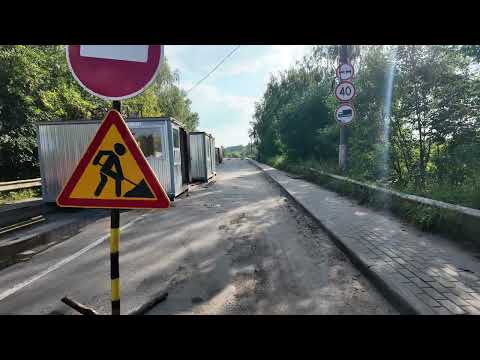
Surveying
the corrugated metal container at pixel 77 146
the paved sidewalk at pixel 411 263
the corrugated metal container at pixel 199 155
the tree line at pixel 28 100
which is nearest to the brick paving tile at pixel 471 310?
the paved sidewalk at pixel 411 263

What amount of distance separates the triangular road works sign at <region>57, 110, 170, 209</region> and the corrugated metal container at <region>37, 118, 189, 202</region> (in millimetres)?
6780

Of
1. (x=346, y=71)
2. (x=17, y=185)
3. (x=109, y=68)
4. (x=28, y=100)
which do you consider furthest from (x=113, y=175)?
(x=28, y=100)

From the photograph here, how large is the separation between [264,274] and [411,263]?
6.43 feet

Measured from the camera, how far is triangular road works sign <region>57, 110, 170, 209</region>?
176 cm

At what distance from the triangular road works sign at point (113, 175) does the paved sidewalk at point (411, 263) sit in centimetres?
265

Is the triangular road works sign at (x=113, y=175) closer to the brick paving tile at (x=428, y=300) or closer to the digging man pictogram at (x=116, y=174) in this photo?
the digging man pictogram at (x=116, y=174)

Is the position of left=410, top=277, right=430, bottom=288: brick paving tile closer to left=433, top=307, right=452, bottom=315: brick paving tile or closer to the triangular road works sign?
left=433, top=307, right=452, bottom=315: brick paving tile

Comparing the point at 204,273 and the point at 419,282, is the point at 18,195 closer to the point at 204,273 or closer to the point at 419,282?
the point at 204,273

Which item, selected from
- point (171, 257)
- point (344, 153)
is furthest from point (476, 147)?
point (171, 257)

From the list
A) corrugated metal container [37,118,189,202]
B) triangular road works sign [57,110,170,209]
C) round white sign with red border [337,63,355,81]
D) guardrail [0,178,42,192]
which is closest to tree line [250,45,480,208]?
round white sign with red border [337,63,355,81]

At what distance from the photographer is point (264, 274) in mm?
3221
